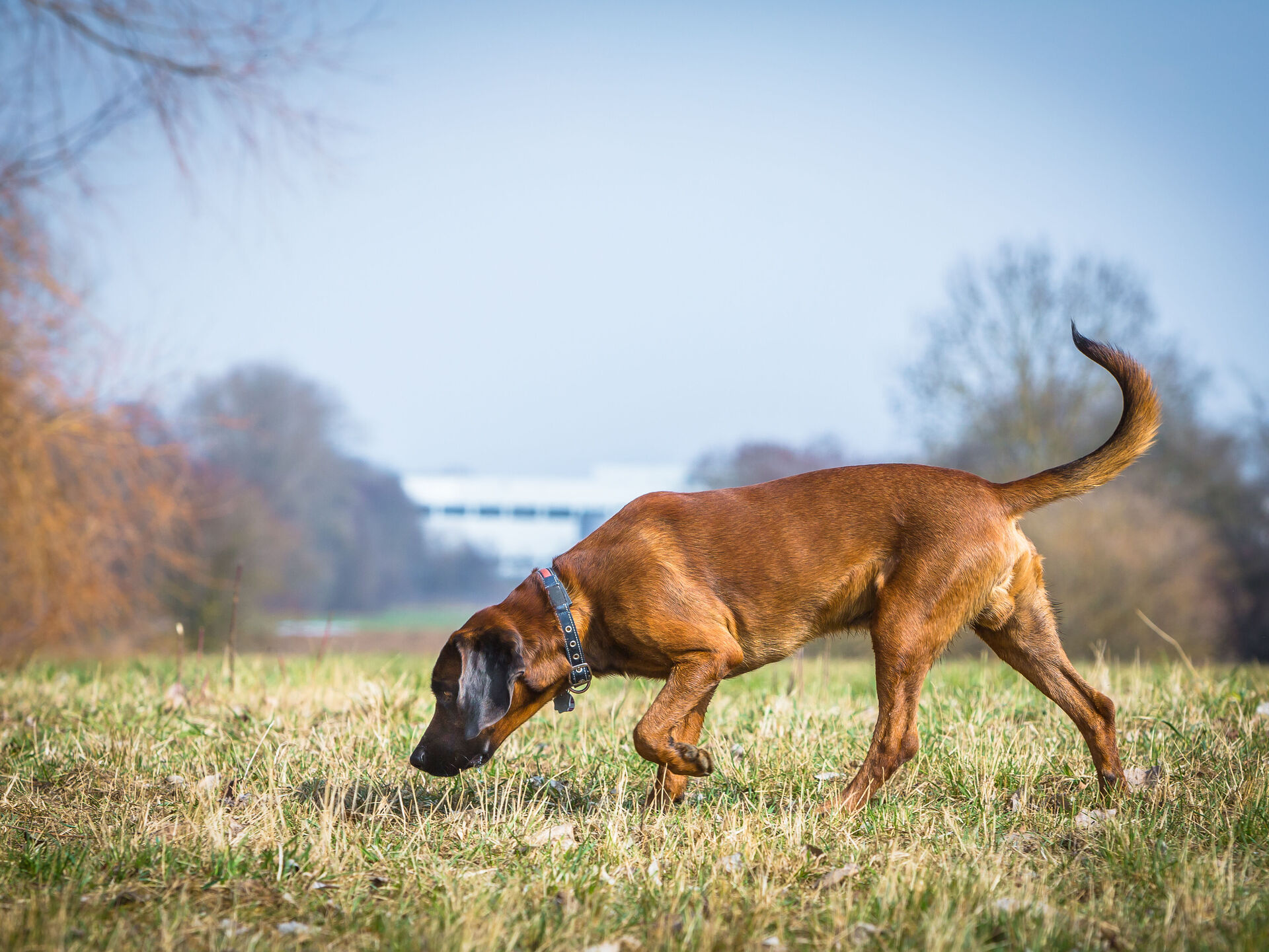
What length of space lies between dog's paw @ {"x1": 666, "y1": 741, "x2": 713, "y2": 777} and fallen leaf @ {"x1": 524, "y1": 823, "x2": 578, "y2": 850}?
1.41 ft

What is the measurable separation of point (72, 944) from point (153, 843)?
728mm

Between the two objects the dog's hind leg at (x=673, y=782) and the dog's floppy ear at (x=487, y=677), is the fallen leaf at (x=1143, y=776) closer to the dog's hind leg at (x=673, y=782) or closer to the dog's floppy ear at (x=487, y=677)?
the dog's hind leg at (x=673, y=782)

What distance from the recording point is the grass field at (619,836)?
7.81ft

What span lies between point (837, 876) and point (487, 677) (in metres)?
1.42

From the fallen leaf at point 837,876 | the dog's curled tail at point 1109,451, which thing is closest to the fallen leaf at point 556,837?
the fallen leaf at point 837,876

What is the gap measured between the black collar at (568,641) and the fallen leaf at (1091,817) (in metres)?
1.78

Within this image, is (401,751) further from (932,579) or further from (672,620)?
(932,579)

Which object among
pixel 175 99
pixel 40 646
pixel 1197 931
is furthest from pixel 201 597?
pixel 1197 931

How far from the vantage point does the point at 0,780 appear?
3.92 meters

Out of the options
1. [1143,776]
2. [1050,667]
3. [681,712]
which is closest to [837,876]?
[681,712]

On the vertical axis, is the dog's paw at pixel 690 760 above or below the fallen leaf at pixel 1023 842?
above

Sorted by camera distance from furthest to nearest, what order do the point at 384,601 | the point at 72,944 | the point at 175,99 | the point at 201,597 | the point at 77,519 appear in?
the point at 384,601 → the point at 201,597 → the point at 77,519 → the point at 175,99 → the point at 72,944

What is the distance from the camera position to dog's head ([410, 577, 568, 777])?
3486 millimetres

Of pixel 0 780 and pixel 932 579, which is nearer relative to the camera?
pixel 932 579
